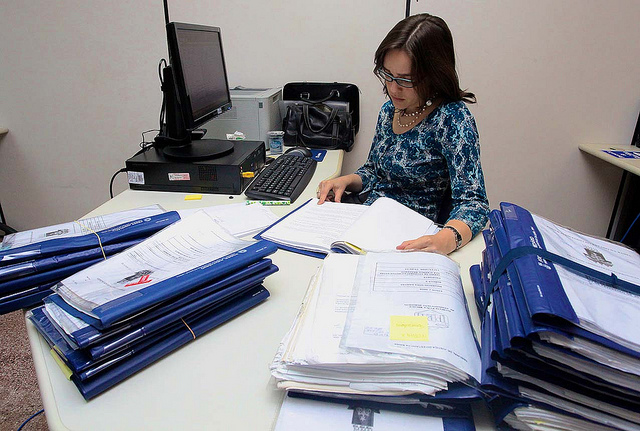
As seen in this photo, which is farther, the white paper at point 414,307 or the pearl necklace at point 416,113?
the pearl necklace at point 416,113

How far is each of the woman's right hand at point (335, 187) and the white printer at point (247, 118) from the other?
64 cm

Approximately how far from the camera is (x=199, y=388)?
0.68 m

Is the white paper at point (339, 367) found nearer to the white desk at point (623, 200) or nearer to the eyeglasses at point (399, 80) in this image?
the eyeglasses at point (399, 80)

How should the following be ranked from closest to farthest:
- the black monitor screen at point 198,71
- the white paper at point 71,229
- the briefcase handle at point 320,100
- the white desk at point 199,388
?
the white desk at point 199,388 → the white paper at point 71,229 → the black monitor screen at point 198,71 → the briefcase handle at point 320,100

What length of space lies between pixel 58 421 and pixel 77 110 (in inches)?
96.5

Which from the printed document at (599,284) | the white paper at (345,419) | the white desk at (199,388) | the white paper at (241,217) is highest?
the printed document at (599,284)

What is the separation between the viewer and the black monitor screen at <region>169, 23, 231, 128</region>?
139cm

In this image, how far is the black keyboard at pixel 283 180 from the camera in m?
1.45

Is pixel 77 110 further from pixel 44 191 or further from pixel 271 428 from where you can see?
pixel 271 428

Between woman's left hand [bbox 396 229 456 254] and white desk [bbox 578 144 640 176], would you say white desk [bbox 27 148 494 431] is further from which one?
white desk [bbox 578 144 640 176]

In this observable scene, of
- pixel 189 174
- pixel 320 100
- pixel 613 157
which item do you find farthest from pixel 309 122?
pixel 613 157

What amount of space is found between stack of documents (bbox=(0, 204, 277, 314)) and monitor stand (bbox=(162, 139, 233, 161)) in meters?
0.44

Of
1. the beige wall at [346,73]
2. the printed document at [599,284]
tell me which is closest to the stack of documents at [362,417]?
the printed document at [599,284]

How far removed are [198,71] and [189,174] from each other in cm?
38
